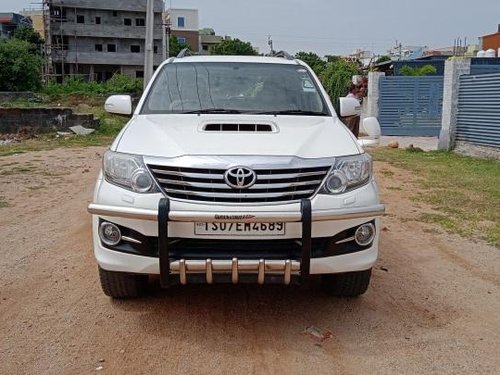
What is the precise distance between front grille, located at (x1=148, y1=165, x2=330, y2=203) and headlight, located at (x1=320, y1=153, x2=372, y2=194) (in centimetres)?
15

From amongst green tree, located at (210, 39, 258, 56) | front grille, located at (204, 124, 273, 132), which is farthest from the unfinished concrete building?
front grille, located at (204, 124, 273, 132)

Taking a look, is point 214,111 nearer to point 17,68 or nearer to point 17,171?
point 17,171

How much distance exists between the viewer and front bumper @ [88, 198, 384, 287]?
306cm

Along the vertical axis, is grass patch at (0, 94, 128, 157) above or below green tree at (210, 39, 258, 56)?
below

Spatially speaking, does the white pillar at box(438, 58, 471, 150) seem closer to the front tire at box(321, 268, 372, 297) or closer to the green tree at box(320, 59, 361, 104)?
the front tire at box(321, 268, 372, 297)

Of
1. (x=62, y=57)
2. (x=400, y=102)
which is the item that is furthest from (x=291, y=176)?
(x=62, y=57)

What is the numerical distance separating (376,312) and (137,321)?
5.34 ft

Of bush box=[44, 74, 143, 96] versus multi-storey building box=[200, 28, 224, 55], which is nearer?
bush box=[44, 74, 143, 96]

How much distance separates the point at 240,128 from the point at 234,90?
0.90 meters

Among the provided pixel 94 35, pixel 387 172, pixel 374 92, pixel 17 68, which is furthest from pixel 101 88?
pixel 387 172

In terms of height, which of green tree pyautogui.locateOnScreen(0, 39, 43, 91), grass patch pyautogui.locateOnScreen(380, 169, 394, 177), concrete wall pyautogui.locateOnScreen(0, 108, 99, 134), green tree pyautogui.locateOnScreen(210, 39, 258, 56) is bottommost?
grass patch pyautogui.locateOnScreen(380, 169, 394, 177)

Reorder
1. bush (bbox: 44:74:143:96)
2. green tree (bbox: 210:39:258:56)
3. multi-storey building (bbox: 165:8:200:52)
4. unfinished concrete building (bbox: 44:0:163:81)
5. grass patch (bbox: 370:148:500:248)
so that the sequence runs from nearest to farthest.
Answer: grass patch (bbox: 370:148:500:248), bush (bbox: 44:74:143:96), unfinished concrete building (bbox: 44:0:163:81), green tree (bbox: 210:39:258:56), multi-storey building (bbox: 165:8:200:52)

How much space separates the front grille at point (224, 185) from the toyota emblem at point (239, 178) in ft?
0.08

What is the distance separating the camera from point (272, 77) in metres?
4.71
